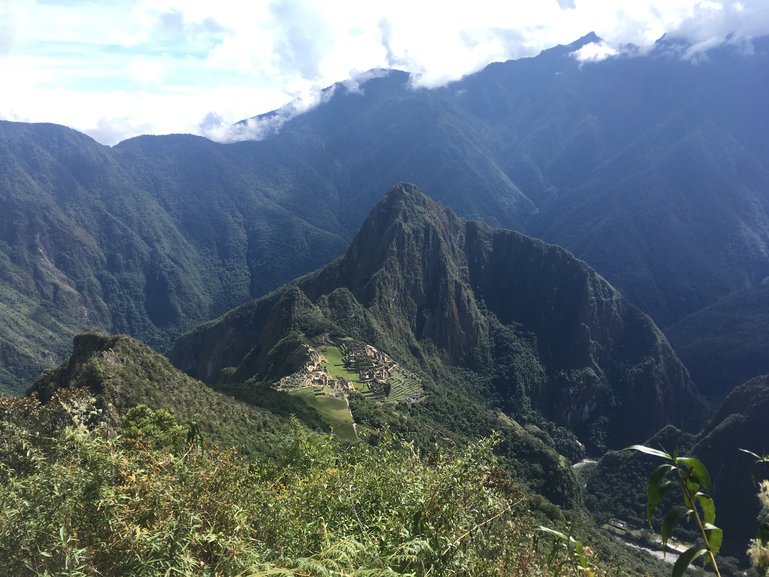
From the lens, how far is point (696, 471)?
18.7ft

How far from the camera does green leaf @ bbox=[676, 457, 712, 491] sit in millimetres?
5504

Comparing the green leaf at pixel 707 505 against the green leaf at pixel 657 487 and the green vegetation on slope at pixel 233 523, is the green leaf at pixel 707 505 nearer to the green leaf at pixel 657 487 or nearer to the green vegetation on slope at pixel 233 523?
the green leaf at pixel 657 487

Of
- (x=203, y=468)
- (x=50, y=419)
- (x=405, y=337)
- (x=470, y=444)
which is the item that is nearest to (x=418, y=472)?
(x=470, y=444)

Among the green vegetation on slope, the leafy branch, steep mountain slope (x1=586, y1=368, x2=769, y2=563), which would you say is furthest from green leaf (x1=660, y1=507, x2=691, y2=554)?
steep mountain slope (x1=586, y1=368, x2=769, y2=563)

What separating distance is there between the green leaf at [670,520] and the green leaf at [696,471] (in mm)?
334

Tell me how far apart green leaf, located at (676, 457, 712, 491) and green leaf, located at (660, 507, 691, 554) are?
1.10 feet

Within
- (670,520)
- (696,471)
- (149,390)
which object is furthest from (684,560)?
(149,390)

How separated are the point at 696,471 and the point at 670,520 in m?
0.70

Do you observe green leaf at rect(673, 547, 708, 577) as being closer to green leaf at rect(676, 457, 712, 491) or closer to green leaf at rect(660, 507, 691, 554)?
green leaf at rect(660, 507, 691, 554)

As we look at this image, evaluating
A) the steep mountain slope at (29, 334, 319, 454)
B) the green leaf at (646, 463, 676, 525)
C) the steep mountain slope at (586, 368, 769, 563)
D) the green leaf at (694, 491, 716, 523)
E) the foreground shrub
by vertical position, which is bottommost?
the steep mountain slope at (586, 368, 769, 563)

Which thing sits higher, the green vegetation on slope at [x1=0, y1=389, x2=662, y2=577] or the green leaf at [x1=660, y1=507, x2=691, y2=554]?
the green leaf at [x1=660, y1=507, x2=691, y2=554]

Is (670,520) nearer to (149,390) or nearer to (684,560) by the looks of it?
(684,560)

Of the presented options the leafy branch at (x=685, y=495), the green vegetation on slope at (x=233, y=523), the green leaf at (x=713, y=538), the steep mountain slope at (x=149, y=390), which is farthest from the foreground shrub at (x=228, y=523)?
the steep mountain slope at (x=149, y=390)

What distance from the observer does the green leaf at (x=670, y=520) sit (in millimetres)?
5668
